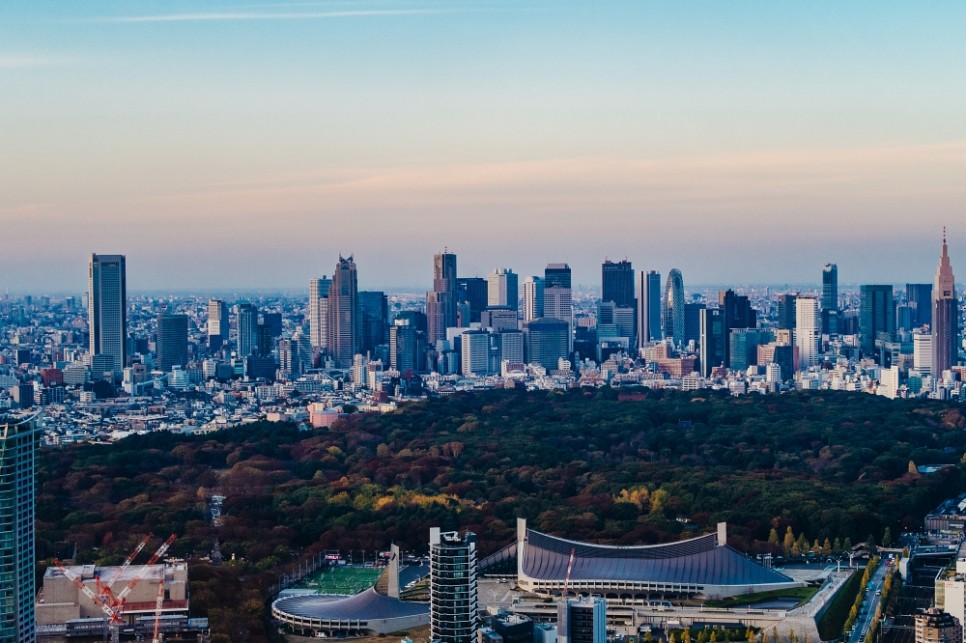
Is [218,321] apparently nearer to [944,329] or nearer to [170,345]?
[170,345]

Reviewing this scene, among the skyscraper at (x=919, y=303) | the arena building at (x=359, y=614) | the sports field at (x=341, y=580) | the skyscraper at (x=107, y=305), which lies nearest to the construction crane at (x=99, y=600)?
the arena building at (x=359, y=614)

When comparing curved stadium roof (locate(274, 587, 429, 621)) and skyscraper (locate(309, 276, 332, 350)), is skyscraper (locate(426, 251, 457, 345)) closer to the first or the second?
skyscraper (locate(309, 276, 332, 350))

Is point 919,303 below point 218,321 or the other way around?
the other way around

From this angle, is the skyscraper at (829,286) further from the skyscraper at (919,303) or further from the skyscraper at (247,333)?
the skyscraper at (247,333)

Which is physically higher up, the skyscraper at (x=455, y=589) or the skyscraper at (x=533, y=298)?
the skyscraper at (x=533, y=298)

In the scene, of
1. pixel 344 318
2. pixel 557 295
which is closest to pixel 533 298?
pixel 557 295

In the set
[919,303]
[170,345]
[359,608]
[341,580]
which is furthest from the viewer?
[919,303]

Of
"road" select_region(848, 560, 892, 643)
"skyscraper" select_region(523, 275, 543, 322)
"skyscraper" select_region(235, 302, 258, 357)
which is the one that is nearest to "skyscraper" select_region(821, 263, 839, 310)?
"skyscraper" select_region(523, 275, 543, 322)
